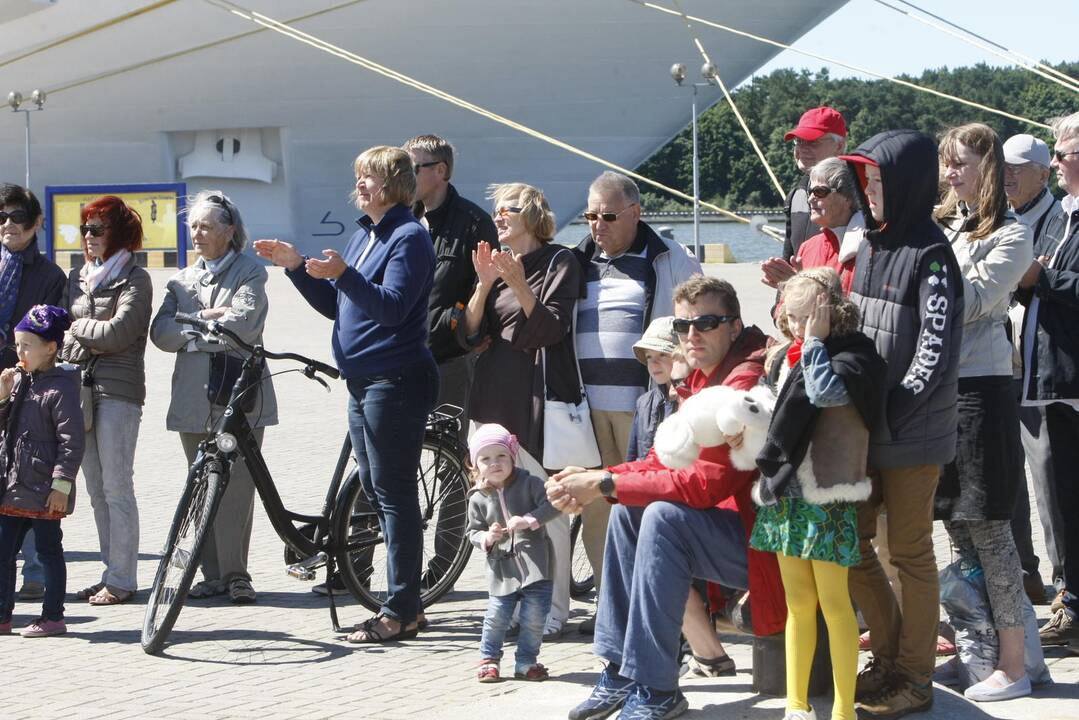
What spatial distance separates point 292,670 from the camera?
566 cm

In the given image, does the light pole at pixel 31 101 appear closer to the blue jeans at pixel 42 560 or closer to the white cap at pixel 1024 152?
the blue jeans at pixel 42 560

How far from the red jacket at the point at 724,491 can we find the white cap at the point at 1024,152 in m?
1.70

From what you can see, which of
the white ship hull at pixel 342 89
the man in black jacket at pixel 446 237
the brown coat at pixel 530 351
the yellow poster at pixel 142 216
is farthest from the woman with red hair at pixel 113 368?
the white ship hull at pixel 342 89

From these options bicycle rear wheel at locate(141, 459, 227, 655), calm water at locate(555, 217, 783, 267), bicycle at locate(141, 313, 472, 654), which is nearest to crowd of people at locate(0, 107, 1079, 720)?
bicycle at locate(141, 313, 472, 654)

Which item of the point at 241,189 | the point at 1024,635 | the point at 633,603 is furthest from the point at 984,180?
the point at 241,189

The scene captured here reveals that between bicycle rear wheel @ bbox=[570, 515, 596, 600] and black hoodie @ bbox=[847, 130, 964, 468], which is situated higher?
black hoodie @ bbox=[847, 130, 964, 468]

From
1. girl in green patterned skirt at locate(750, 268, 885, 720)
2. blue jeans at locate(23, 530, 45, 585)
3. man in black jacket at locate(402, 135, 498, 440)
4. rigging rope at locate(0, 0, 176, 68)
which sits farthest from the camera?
rigging rope at locate(0, 0, 176, 68)

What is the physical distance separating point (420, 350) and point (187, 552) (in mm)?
1127

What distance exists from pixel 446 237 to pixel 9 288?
6.72 feet

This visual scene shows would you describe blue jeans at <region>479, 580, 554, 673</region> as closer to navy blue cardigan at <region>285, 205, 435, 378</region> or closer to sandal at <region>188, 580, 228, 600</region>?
navy blue cardigan at <region>285, 205, 435, 378</region>

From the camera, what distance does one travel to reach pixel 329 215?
25.6m

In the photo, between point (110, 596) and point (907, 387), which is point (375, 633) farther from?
point (907, 387)

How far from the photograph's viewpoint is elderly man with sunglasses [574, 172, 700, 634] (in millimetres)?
6027

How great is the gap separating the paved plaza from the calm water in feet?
90.0
